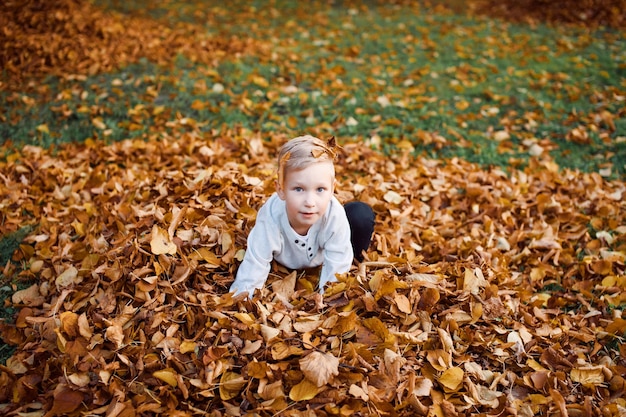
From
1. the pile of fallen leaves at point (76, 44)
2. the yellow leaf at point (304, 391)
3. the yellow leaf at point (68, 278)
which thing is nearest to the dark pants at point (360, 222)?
the yellow leaf at point (304, 391)

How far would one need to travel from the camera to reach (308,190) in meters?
2.27

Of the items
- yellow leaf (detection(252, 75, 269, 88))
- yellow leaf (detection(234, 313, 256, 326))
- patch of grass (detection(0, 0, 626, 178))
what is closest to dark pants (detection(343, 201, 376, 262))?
yellow leaf (detection(234, 313, 256, 326))

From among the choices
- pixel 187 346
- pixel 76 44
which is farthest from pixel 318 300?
pixel 76 44

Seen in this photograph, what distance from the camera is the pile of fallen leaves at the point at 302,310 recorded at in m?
2.18

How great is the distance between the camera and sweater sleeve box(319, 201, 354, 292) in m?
2.51

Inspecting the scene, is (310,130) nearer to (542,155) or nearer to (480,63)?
(542,155)

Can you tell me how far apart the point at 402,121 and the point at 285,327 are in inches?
140

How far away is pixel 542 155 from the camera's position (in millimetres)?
4812

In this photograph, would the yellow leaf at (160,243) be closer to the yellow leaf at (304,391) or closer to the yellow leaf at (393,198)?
the yellow leaf at (304,391)

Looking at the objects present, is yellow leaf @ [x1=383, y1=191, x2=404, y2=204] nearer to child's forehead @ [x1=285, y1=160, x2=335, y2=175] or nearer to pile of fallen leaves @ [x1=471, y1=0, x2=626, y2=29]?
child's forehead @ [x1=285, y1=160, x2=335, y2=175]

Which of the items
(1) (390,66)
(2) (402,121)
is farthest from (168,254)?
(1) (390,66)

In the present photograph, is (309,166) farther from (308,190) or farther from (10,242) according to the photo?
(10,242)

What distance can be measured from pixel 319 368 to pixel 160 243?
45.5 inches

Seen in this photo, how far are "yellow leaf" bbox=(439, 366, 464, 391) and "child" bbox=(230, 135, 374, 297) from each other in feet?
2.38
